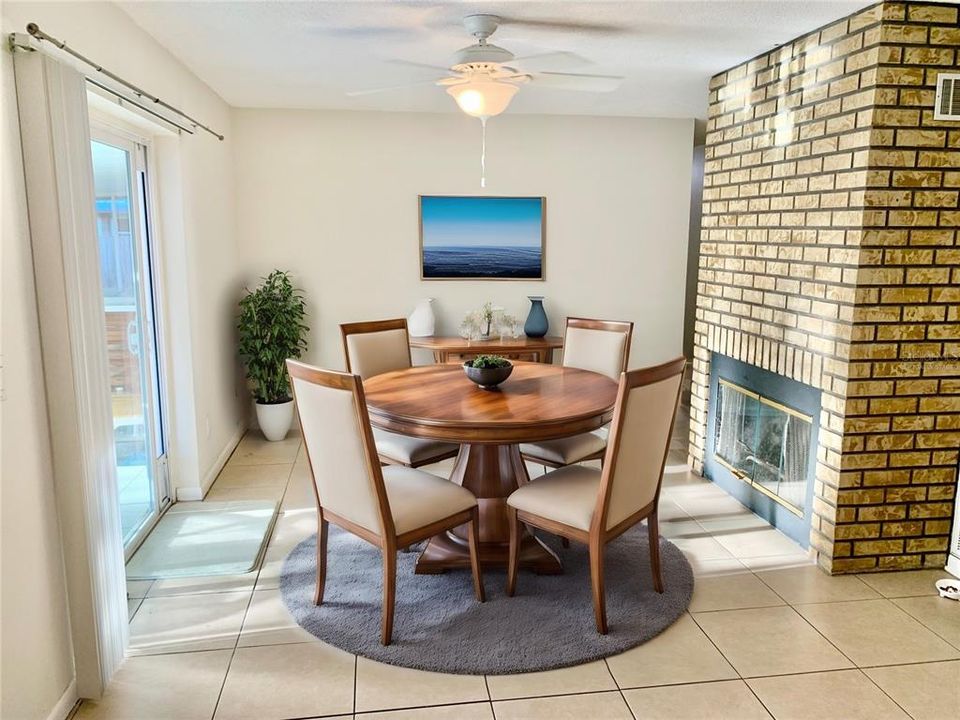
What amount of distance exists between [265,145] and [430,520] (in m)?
3.59

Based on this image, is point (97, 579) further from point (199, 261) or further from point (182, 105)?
point (182, 105)

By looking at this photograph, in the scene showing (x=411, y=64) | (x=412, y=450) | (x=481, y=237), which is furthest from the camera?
(x=481, y=237)

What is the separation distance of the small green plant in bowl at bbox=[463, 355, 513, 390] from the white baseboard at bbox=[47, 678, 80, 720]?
1.84m

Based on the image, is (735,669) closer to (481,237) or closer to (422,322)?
(422,322)

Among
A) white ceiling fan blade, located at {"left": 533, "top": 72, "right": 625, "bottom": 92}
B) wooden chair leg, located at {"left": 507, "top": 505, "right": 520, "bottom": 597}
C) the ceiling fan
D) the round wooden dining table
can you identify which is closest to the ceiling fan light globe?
the ceiling fan

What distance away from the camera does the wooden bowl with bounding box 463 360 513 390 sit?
3.14 m

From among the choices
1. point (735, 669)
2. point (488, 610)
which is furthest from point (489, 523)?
point (735, 669)

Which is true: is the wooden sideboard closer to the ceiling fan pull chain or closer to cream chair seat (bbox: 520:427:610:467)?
the ceiling fan pull chain

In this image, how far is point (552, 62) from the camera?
3.62 m

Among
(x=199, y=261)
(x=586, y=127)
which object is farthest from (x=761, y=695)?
(x=586, y=127)

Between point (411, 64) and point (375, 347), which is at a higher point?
point (411, 64)

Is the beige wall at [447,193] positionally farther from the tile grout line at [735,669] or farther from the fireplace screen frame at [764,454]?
the tile grout line at [735,669]

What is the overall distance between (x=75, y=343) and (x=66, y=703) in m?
1.11

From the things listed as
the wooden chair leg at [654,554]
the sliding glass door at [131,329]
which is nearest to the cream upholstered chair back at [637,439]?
the wooden chair leg at [654,554]
